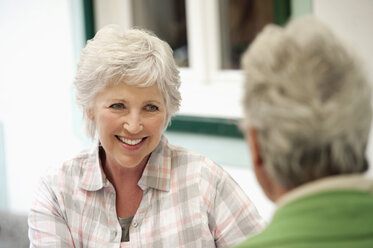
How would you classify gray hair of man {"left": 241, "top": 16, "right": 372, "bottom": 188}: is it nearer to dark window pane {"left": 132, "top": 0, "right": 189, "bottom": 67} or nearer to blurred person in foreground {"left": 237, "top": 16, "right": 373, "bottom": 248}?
blurred person in foreground {"left": 237, "top": 16, "right": 373, "bottom": 248}

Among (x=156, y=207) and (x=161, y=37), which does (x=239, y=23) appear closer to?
(x=161, y=37)

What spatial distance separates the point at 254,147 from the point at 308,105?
0.15 m

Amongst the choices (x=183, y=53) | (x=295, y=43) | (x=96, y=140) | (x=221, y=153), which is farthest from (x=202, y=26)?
(x=295, y=43)

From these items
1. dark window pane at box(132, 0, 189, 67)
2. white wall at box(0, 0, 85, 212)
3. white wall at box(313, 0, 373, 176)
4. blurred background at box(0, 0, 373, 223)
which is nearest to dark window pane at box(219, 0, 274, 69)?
blurred background at box(0, 0, 373, 223)

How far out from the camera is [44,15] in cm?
430

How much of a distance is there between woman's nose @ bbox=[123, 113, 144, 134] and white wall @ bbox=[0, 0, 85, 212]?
7.85 ft

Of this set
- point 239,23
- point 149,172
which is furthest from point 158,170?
point 239,23

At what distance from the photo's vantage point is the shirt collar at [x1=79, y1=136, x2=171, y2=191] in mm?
1997

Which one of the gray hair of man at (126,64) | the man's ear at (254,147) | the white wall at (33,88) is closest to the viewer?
the man's ear at (254,147)

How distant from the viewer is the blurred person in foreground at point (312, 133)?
3.30 ft

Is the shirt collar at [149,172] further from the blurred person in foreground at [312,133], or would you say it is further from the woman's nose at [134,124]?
the blurred person in foreground at [312,133]

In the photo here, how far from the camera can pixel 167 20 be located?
12.7 feet

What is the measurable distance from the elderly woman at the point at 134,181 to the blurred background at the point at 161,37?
3.76 feet

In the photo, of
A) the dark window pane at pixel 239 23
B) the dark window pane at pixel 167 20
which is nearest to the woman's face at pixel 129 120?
the dark window pane at pixel 239 23
